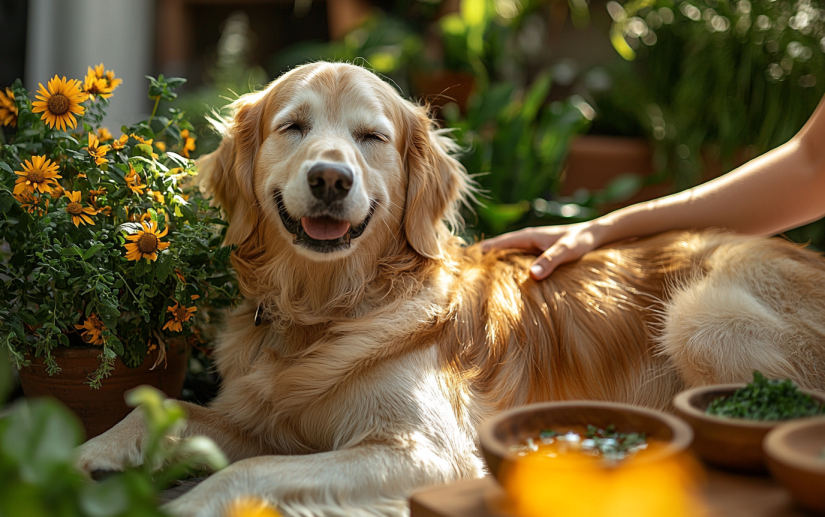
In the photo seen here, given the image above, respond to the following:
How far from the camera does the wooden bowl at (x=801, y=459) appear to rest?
0.93m

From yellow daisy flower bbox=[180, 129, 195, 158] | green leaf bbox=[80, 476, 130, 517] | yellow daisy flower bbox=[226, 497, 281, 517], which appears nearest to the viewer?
green leaf bbox=[80, 476, 130, 517]

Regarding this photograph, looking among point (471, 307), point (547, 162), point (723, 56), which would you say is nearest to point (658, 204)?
point (471, 307)

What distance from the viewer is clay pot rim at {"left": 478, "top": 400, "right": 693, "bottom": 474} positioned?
3.30ft

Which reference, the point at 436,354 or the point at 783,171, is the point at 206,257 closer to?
the point at 436,354

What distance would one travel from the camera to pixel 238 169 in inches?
78.8

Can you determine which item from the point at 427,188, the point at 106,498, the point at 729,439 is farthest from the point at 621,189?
the point at 106,498

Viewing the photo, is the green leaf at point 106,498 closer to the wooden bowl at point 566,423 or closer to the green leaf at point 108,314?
the wooden bowl at point 566,423

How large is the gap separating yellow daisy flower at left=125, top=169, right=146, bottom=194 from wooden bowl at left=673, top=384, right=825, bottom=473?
1.52m

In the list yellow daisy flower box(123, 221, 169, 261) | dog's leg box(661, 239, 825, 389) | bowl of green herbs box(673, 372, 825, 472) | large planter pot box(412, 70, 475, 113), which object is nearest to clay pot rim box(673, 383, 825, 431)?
bowl of green herbs box(673, 372, 825, 472)

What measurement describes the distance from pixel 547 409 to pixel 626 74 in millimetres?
4629

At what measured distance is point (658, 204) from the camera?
2.22 metres

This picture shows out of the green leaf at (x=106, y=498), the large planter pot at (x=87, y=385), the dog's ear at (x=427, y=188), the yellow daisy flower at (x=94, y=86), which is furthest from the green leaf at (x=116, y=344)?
the green leaf at (x=106, y=498)

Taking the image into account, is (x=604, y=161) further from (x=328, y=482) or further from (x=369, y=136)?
(x=328, y=482)

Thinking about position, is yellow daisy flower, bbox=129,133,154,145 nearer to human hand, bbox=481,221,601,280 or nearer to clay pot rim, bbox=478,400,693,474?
human hand, bbox=481,221,601,280
